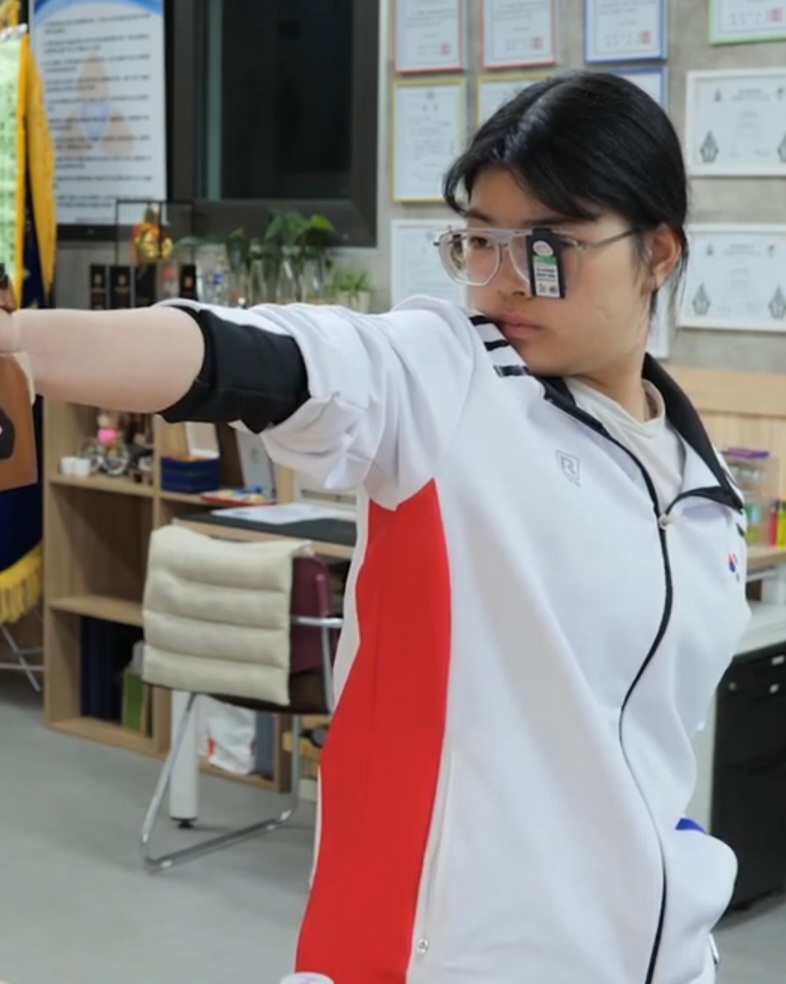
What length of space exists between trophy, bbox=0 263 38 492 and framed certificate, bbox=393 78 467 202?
375 cm

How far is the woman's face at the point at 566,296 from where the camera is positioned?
4.02 ft

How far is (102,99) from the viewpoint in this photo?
17.6 feet

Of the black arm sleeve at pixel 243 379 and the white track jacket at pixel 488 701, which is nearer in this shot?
the black arm sleeve at pixel 243 379

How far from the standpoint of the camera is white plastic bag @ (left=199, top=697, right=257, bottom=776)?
4.51m

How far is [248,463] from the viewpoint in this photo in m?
4.78

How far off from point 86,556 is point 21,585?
220 millimetres

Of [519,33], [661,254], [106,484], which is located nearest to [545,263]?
[661,254]

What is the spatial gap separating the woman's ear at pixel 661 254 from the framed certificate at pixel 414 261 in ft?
10.6

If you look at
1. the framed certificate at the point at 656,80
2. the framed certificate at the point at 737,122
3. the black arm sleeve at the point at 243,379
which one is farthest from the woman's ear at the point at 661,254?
the framed certificate at the point at 656,80

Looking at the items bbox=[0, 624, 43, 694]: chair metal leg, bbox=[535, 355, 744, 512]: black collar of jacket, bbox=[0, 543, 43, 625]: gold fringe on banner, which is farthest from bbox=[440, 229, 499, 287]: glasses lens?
bbox=[0, 624, 43, 694]: chair metal leg

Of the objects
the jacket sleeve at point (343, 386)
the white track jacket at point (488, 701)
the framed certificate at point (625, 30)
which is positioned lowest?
the white track jacket at point (488, 701)

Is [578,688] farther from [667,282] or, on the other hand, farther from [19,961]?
[19,961]

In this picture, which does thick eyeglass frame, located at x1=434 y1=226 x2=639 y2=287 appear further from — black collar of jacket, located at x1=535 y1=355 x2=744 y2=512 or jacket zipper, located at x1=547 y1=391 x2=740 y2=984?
black collar of jacket, located at x1=535 y1=355 x2=744 y2=512

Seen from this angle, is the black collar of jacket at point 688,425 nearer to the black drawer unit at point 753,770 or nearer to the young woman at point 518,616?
the young woman at point 518,616
